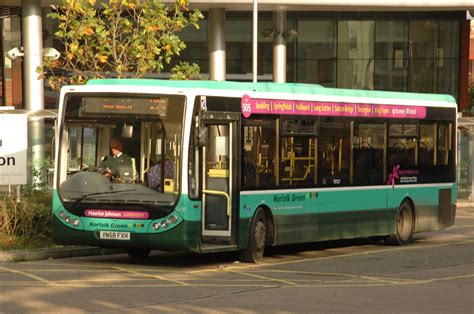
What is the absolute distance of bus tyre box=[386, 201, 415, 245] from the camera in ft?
70.5

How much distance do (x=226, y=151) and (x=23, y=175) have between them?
16.3ft

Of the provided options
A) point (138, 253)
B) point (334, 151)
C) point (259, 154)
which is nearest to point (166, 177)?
point (259, 154)

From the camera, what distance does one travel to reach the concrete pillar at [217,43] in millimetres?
41719

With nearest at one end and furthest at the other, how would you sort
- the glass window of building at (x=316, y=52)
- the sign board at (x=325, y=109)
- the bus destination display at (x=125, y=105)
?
the bus destination display at (x=125, y=105), the sign board at (x=325, y=109), the glass window of building at (x=316, y=52)

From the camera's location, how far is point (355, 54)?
51.6 m

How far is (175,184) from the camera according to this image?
51.1 ft

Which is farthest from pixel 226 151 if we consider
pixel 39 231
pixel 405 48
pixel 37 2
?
pixel 405 48

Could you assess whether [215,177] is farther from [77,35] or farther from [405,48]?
[405,48]

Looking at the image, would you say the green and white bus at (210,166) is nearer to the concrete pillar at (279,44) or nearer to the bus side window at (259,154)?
the bus side window at (259,154)

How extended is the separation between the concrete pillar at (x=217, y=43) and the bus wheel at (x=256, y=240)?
2498 centimetres

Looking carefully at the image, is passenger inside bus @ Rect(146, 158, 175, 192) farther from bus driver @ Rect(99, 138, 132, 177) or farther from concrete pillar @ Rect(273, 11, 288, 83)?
concrete pillar @ Rect(273, 11, 288, 83)

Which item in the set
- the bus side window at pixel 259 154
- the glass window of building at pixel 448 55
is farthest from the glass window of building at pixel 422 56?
the bus side window at pixel 259 154

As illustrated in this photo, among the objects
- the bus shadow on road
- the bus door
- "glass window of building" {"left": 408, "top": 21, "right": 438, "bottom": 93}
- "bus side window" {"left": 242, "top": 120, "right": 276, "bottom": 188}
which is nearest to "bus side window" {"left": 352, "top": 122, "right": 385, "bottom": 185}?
the bus shadow on road

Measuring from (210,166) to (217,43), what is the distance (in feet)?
86.7
